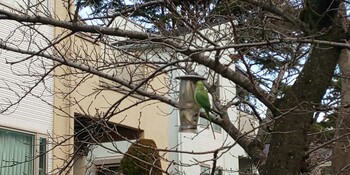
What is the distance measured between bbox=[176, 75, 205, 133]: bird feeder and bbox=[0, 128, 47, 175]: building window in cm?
552

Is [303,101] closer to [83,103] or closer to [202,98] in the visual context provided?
[202,98]

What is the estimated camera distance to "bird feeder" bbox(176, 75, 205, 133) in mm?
6402

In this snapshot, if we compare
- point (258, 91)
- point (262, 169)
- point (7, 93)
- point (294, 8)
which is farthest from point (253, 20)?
point (7, 93)

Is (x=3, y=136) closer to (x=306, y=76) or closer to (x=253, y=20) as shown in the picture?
(x=253, y=20)

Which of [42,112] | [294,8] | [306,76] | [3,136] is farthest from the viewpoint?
[42,112]

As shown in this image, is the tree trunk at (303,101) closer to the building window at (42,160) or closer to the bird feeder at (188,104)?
the bird feeder at (188,104)

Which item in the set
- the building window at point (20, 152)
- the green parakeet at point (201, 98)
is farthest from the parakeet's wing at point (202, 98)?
the building window at point (20, 152)

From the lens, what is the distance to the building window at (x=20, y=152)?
11672 mm

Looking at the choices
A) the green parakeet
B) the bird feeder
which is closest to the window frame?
the bird feeder

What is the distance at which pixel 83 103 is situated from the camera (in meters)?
14.4

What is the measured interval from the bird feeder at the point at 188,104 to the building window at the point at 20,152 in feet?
18.1

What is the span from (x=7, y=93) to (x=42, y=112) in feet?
3.72

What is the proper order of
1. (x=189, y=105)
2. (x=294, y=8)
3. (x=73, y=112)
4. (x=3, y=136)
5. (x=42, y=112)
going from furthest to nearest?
(x=73, y=112) → (x=42, y=112) → (x=3, y=136) → (x=294, y=8) → (x=189, y=105)

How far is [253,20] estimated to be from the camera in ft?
33.9
